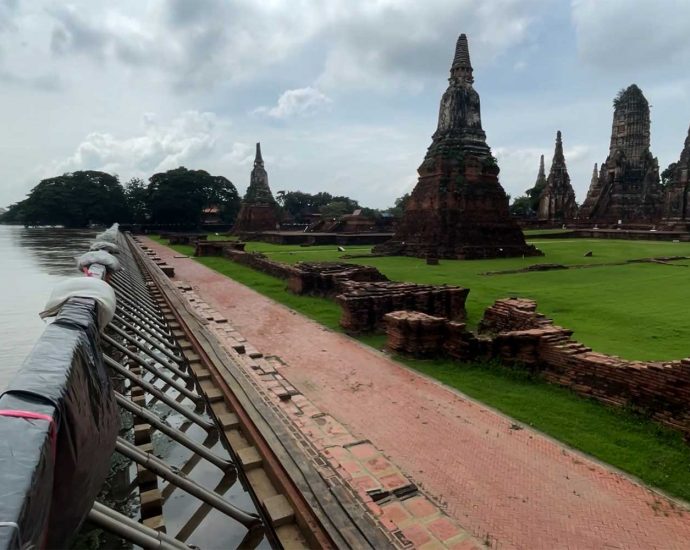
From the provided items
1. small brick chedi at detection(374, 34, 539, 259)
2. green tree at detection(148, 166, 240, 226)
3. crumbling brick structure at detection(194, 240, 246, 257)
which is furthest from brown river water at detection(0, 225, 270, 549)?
green tree at detection(148, 166, 240, 226)

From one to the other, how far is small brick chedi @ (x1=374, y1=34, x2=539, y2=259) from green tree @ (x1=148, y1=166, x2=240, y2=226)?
31.0 meters

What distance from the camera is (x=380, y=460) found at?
4055 millimetres

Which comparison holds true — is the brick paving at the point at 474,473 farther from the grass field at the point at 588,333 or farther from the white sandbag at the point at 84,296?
the white sandbag at the point at 84,296

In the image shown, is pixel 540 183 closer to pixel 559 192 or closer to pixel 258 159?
pixel 559 192

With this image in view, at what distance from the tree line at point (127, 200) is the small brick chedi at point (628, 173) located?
31.8m

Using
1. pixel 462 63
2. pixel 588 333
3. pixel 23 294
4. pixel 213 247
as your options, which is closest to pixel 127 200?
pixel 213 247

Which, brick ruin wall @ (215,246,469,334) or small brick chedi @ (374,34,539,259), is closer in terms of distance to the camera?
brick ruin wall @ (215,246,469,334)

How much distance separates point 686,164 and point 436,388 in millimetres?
39414

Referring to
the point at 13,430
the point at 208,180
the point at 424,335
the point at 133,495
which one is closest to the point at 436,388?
the point at 424,335

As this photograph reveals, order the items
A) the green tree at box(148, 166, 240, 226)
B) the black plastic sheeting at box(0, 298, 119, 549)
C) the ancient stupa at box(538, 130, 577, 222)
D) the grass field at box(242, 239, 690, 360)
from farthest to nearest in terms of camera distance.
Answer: the green tree at box(148, 166, 240, 226), the ancient stupa at box(538, 130, 577, 222), the grass field at box(242, 239, 690, 360), the black plastic sheeting at box(0, 298, 119, 549)

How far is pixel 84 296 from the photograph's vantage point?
113 inches

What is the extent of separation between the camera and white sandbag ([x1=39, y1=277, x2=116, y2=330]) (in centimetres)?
290

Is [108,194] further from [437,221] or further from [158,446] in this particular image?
[158,446]

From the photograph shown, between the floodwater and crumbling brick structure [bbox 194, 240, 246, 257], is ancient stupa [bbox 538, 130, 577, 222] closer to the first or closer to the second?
crumbling brick structure [bbox 194, 240, 246, 257]
